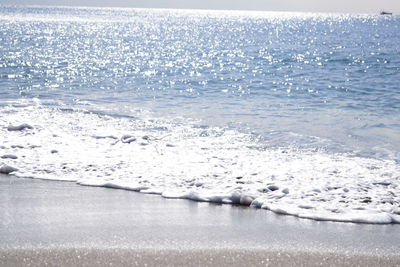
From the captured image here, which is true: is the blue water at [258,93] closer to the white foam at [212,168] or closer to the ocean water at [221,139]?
the ocean water at [221,139]

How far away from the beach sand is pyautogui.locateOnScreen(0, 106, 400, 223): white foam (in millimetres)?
412

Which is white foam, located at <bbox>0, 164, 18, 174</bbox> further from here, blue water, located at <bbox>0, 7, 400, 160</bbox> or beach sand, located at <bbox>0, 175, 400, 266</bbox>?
blue water, located at <bbox>0, 7, 400, 160</bbox>

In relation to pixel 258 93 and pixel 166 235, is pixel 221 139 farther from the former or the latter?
pixel 258 93

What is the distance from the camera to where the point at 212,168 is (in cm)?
802

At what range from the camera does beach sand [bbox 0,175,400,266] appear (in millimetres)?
4391

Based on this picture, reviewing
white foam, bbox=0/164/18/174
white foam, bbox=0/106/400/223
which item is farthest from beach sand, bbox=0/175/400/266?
A: white foam, bbox=0/164/18/174

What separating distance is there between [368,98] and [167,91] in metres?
7.86

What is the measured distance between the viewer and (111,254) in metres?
4.43

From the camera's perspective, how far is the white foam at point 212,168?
250 inches

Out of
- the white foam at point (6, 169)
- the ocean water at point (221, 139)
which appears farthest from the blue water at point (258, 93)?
the white foam at point (6, 169)

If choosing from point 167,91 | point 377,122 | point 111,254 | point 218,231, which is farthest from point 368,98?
point 111,254

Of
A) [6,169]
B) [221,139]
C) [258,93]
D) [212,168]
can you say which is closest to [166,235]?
[212,168]

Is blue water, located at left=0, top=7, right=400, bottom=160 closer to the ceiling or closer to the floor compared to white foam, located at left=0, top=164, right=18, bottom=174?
closer to the ceiling

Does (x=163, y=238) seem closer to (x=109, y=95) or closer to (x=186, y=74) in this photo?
(x=109, y=95)
